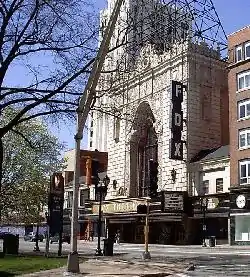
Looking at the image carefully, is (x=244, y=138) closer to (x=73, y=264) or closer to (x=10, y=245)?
(x=10, y=245)

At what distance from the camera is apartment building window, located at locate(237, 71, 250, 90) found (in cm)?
5066

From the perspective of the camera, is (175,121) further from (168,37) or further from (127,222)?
(127,222)

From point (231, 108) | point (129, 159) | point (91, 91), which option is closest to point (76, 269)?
point (91, 91)

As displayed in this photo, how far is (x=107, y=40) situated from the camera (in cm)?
1669

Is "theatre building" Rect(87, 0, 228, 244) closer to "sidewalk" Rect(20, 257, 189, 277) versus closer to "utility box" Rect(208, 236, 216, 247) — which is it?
"utility box" Rect(208, 236, 216, 247)

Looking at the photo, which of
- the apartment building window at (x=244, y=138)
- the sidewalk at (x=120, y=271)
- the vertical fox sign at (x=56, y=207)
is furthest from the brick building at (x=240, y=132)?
the sidewalk at (x=120, y=271)

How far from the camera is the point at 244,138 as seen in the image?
50.0 m

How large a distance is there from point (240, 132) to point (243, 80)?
17.3 feet

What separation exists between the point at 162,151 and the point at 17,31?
41.4 metres

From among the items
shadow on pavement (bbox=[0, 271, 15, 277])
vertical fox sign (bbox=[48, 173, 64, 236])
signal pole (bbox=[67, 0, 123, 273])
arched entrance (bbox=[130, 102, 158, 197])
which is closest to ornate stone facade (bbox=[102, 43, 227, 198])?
arched entrance (bbox=[130, 102, 158, 197])

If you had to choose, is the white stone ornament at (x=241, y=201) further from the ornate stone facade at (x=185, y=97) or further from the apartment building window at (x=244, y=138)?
the ornate stone facade at (x=185, y=97)

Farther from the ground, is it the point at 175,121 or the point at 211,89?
the point at 211,89

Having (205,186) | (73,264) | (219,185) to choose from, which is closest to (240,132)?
(219,185)

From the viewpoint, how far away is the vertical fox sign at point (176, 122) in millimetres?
57906
